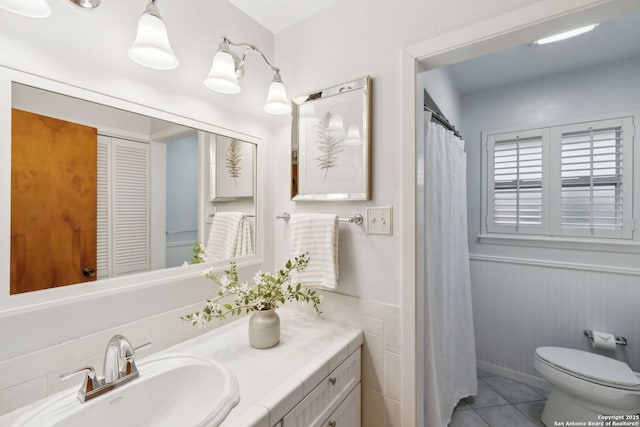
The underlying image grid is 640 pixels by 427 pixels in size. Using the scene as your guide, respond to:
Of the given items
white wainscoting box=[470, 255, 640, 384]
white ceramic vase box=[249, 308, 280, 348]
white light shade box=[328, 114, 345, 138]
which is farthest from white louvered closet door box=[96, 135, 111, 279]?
white wainscoting box=[470, 255, 640, 384]

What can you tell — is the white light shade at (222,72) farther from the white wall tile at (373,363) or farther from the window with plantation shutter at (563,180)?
the window with plantation shutter at (563,180)

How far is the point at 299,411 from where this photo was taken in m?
0.86

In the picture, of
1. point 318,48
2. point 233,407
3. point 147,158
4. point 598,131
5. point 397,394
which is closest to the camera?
point 233,407

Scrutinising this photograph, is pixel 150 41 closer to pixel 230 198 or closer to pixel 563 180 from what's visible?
pixel 230 198

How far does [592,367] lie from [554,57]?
200cm

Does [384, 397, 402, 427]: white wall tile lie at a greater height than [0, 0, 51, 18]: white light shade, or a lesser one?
lesser

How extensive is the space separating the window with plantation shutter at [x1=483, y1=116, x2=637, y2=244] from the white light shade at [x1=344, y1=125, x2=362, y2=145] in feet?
5.44

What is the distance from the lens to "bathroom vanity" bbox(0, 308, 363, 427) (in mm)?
746

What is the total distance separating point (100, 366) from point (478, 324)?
2563mm

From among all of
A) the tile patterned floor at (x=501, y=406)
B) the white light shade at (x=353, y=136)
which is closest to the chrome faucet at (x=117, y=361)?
the white light shade at (x=353, y=136)

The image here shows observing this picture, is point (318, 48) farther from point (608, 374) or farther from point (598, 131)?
point (608, 374)

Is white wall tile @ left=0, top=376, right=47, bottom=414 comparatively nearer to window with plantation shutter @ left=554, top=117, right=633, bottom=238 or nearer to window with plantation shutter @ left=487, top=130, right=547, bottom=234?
window with plantation shutter @ left=487, top=130, right=547, bottom=234

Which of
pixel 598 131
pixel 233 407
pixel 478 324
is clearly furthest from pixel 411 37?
pixel 478 324

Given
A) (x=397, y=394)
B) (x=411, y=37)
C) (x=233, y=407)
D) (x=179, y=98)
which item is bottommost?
(x=397, y=394)
